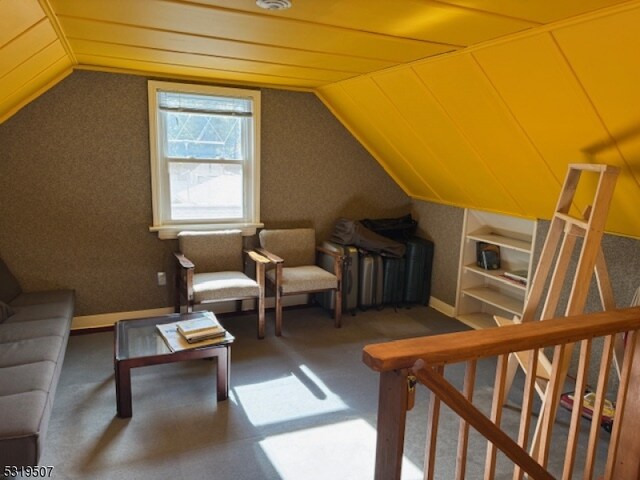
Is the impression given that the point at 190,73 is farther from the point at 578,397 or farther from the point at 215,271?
the point at 578,397

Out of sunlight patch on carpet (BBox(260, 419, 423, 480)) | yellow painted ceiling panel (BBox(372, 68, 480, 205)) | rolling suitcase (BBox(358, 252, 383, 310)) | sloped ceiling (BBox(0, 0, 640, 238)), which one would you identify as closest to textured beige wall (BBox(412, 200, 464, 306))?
yellow painted ceiling panel (BBox(372, 68, 480, 205))

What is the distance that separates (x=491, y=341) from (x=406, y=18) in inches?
54.4

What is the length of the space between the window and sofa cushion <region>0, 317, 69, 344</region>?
3.77ft

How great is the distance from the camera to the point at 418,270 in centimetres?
436

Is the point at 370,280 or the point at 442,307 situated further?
the point at 442,307

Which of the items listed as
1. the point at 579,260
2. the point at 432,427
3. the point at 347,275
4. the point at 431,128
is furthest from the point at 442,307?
the point at 432,427

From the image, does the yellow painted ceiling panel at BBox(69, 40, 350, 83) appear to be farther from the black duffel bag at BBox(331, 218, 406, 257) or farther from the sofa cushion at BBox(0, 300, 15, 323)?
the sofa cushion at BBox(0, 300, 15, 323)

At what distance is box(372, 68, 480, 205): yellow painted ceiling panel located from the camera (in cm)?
303

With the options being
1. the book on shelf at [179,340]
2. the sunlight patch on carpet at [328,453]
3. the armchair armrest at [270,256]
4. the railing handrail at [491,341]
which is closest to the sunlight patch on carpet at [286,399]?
the sunlight patch on carpet at [328,453]

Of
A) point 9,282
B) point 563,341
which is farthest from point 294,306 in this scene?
point 563,341

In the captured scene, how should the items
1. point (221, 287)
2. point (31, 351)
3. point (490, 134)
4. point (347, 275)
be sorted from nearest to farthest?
point (31, 351), point (490, 134), point (221, 287), point (347, 275)

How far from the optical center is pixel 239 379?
9.82 feet

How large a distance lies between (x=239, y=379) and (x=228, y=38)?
2043mm

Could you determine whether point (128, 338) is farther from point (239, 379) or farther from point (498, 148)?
point (498, 148)
